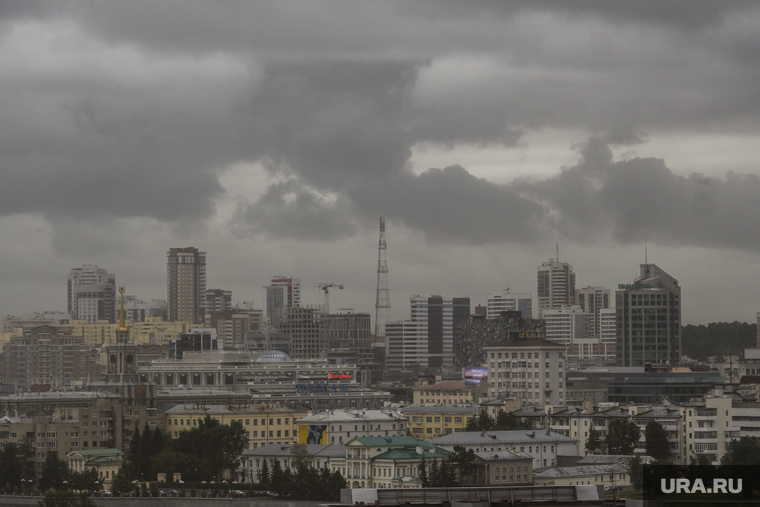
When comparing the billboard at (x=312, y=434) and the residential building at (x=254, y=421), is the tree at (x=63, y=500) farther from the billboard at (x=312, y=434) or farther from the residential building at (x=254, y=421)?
the residential building at (x=254, y=421)

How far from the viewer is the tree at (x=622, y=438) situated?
13700cm

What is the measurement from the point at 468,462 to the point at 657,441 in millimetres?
19160

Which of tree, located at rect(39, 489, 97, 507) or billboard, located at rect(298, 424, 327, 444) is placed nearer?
tree, located at rect(39, 489, 97, 507)

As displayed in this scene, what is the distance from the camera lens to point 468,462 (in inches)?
4966

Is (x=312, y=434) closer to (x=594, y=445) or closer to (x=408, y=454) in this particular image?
(x=408, y=454)

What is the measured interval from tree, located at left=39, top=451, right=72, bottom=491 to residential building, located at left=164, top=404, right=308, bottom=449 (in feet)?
75.5

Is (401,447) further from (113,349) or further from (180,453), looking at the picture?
(113,349)

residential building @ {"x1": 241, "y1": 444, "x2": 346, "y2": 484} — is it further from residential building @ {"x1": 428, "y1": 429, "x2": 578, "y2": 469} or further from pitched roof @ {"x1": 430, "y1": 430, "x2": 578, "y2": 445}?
pitched roof @ {"x1": 430, "y1": 430, "x2": 578, "y2": 445}

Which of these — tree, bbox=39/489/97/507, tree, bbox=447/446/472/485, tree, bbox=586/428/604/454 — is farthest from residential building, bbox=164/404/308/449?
tree, bbox=39/489/97/507

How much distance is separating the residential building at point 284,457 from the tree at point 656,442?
79.1 ft

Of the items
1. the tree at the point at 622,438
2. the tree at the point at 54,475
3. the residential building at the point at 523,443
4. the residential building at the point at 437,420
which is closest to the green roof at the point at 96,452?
the tree at the point at 54,475

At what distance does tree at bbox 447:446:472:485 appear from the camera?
125 m

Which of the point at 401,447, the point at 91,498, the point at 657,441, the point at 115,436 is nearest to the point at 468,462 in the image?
the point at 401,447

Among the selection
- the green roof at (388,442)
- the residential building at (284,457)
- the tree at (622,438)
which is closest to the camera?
the green roof at (388,442)
